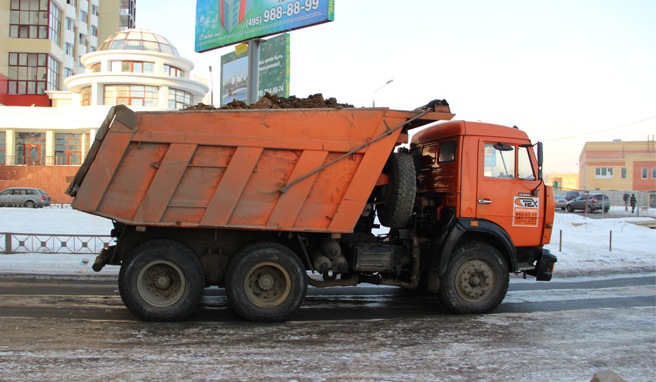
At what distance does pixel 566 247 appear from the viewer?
14.8m

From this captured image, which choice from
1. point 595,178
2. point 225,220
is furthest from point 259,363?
point 595,178

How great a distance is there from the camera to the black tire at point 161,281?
6.38 metres

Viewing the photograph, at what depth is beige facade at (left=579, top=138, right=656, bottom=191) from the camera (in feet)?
232

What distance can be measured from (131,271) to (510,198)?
552 centimetres

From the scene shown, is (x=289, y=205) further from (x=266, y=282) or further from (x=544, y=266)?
(x=544, y=266)

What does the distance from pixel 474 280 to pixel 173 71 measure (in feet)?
150

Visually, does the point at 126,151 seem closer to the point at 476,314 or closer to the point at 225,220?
the point at 225,220

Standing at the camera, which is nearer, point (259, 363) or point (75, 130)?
point (259, 363)

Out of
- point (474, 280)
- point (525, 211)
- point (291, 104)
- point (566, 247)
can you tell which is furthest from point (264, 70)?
point (474, 280)

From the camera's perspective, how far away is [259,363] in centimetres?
487

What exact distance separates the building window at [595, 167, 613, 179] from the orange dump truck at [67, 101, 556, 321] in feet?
256

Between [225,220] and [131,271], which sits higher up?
[225,220]

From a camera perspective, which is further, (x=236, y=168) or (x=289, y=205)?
(x=289, y=205)

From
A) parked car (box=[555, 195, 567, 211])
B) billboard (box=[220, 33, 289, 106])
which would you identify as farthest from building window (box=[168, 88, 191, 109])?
parked car (box=[555, 195, 567, 211])
